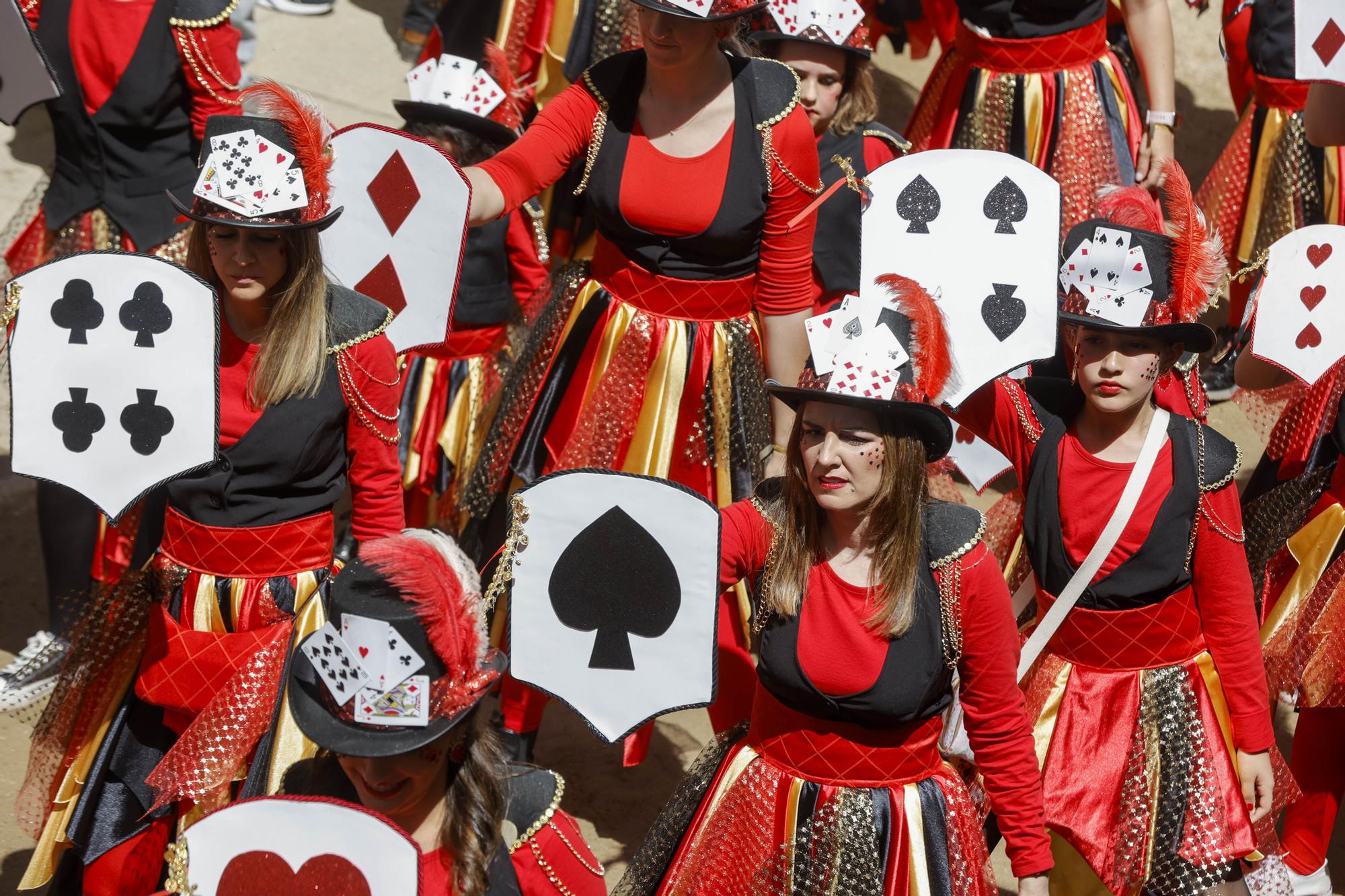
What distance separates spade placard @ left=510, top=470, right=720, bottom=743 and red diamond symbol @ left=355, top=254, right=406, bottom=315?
1.02 metres

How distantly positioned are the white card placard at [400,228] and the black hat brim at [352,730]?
121cm

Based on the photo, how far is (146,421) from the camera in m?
3.19

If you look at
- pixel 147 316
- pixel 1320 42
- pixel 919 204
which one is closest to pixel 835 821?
pixel 919 204

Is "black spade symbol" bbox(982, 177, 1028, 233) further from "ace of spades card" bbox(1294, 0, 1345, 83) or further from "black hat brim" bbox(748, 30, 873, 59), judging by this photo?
"black hat brim" bbox(748, 30, 873, 59)

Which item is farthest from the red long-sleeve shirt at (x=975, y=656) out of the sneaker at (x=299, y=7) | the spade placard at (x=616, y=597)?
the sneaker at (x=299, y=7)

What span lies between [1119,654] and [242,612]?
6.07 feet

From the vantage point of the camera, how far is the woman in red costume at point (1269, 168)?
6.29 m

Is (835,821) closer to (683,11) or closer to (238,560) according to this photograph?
(238,560)

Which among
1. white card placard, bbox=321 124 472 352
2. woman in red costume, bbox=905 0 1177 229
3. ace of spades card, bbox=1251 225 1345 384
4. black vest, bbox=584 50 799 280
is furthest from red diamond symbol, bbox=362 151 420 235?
woman in red costume, bbox=905 0 1177 229

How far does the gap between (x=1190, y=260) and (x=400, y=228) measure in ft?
5.56

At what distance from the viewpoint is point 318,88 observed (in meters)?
8.85

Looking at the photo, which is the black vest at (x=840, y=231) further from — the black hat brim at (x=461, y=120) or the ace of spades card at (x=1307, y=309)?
the ace of spades card at (x=1307, y=309)

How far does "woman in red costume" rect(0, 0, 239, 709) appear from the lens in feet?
14.9

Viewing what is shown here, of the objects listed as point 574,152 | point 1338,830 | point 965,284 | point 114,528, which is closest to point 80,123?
point 114,528
